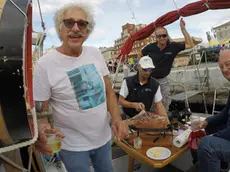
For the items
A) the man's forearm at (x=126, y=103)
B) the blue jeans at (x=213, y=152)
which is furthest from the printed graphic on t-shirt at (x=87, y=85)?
the man's forearm at (x=126, y=103)

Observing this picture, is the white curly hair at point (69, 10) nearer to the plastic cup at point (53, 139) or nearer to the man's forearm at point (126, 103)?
the plastic cup at point (53, 139)

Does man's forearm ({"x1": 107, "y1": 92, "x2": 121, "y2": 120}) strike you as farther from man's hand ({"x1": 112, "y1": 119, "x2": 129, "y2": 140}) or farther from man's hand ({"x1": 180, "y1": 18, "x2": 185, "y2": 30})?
man's hand ({"x1": 180, "y1": 18, "x2": 185, "y2": 30})

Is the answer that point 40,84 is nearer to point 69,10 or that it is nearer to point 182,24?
point 69,10

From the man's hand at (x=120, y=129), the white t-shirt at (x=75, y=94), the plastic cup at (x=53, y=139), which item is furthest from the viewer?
the man's hand at (x=120, y=129)

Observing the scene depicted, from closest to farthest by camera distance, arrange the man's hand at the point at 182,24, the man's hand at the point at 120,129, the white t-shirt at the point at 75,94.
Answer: the white t-shirt at the point at 75,94 < the man's hand at the point at 120,129 < the man's hand at the point at 182,24

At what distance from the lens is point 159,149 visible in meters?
1.60

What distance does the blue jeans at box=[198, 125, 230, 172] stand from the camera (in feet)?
4.95

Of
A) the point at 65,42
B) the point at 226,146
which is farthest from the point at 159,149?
the point at 65,42

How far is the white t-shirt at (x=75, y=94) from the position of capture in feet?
3.48

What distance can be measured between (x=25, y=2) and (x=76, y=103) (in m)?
0.63

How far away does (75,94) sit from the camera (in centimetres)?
111

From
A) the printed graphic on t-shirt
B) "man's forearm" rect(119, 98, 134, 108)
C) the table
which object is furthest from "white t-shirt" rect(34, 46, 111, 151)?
"man's forearm" rect(119, 98, 134, 108)

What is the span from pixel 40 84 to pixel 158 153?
106 cm

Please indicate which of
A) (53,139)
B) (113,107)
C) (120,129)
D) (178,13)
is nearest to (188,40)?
(178,13)
